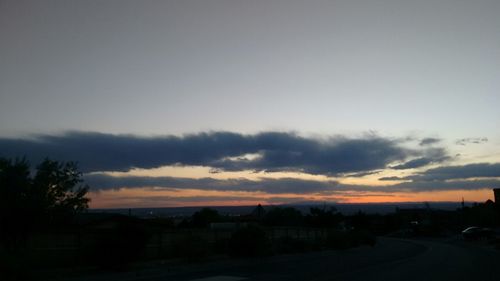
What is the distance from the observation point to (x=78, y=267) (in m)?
26.1

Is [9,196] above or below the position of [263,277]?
above

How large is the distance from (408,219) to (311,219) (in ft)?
183

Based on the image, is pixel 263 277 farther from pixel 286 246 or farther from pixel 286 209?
pixel 286 209

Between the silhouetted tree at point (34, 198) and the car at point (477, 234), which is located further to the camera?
the car at point (477, 234)

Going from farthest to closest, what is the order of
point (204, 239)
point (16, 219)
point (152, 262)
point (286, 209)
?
point (286, 209) → point (204, 239) → point (152, 262) → point (16, 219)

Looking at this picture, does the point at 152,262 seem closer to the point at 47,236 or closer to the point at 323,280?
the point at 47,236

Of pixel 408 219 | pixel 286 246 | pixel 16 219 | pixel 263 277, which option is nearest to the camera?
pixel 263 277

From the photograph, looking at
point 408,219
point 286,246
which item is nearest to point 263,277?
point 286,246

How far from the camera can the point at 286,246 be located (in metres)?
43.3

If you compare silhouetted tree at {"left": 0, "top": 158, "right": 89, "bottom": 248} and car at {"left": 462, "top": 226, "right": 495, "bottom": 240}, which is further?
car at {"left": 462, "top": 226, "right": 495, "bottom": 240}

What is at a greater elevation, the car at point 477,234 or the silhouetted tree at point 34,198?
the silhouetted tree at point 34,198

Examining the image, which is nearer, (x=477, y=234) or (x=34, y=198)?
(x=34, y=198)

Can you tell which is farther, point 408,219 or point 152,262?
point 408,219

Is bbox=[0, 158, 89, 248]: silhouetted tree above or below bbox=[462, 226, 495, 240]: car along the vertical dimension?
above
